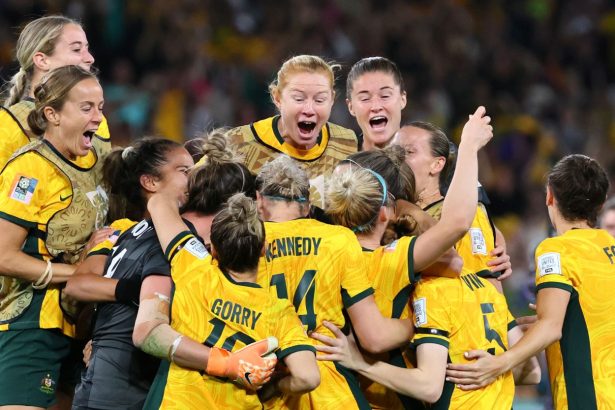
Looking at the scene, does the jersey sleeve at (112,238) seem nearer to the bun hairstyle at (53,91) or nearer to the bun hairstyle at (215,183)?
the bun hairstyle at (215,183)

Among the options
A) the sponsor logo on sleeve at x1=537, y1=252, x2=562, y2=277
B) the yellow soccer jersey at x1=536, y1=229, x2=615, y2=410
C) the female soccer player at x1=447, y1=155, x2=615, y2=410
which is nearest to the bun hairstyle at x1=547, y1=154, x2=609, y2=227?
the female soccer player at x1=447, y1=155, x2=615, y2=410

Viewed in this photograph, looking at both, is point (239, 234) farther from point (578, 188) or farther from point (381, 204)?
point (578, 188)

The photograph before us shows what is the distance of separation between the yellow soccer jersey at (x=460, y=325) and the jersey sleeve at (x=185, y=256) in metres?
0.93

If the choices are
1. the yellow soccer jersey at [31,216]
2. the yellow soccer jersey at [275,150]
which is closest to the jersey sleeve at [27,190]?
the yellow soccer jersey at [31,216]

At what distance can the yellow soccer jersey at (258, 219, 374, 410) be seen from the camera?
4.09 meters

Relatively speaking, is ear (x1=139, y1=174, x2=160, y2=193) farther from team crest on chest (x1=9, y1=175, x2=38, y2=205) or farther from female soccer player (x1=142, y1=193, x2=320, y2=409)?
female soccer player (x1=142, y1=193, x2=320, y2=409)

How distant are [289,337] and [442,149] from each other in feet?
4.78

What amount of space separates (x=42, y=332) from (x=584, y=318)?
8.35 feet

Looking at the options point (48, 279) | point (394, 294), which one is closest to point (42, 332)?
point (48, 279)

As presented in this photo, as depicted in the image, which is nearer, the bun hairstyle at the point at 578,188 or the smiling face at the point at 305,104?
the bun hairstyle at the point at 578,188

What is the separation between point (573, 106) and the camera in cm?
1319

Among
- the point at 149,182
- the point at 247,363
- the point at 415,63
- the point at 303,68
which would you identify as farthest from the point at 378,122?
the point at 415,63

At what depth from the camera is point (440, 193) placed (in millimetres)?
4969

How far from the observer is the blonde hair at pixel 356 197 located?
4207mm
